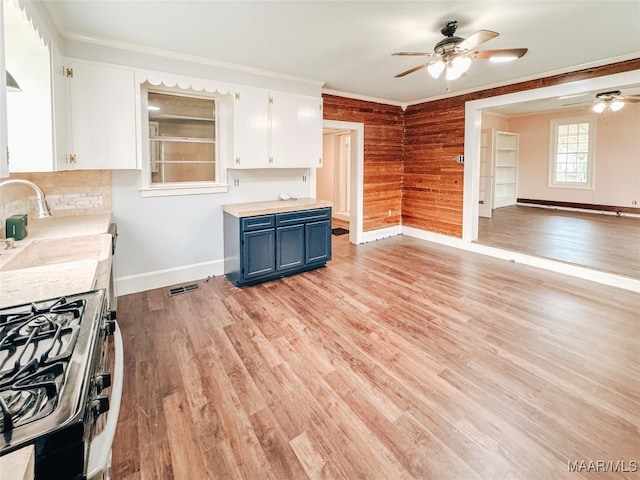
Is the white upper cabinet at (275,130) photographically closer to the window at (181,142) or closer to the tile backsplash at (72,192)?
the window at (181,142)

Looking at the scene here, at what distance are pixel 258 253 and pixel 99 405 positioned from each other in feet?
10.1

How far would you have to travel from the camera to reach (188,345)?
106 inches

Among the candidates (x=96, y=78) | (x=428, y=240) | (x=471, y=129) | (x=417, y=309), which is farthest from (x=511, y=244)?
(x=96, y=78)

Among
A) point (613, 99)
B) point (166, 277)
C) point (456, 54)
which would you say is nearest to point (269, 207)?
point (166, 277)

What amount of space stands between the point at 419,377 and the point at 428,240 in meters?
4.20

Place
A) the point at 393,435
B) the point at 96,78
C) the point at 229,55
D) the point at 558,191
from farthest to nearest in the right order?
the point at 558,191
the point at 229,55
the point at 96,78
the point at 393,435

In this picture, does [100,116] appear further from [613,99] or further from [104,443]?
[613,99]

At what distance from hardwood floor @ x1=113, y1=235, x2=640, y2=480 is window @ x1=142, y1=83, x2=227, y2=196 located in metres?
1.28

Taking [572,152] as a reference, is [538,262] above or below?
below

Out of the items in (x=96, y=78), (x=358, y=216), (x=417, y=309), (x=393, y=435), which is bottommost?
(x=393, y=435)

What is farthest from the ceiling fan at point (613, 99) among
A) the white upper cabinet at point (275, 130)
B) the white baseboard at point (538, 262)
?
the white upper cabinet at point (275, 130)

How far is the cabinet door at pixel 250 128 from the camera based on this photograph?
3.95m

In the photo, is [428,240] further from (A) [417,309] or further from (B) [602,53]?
(B) [602,53]

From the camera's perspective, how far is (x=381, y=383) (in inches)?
88.0
